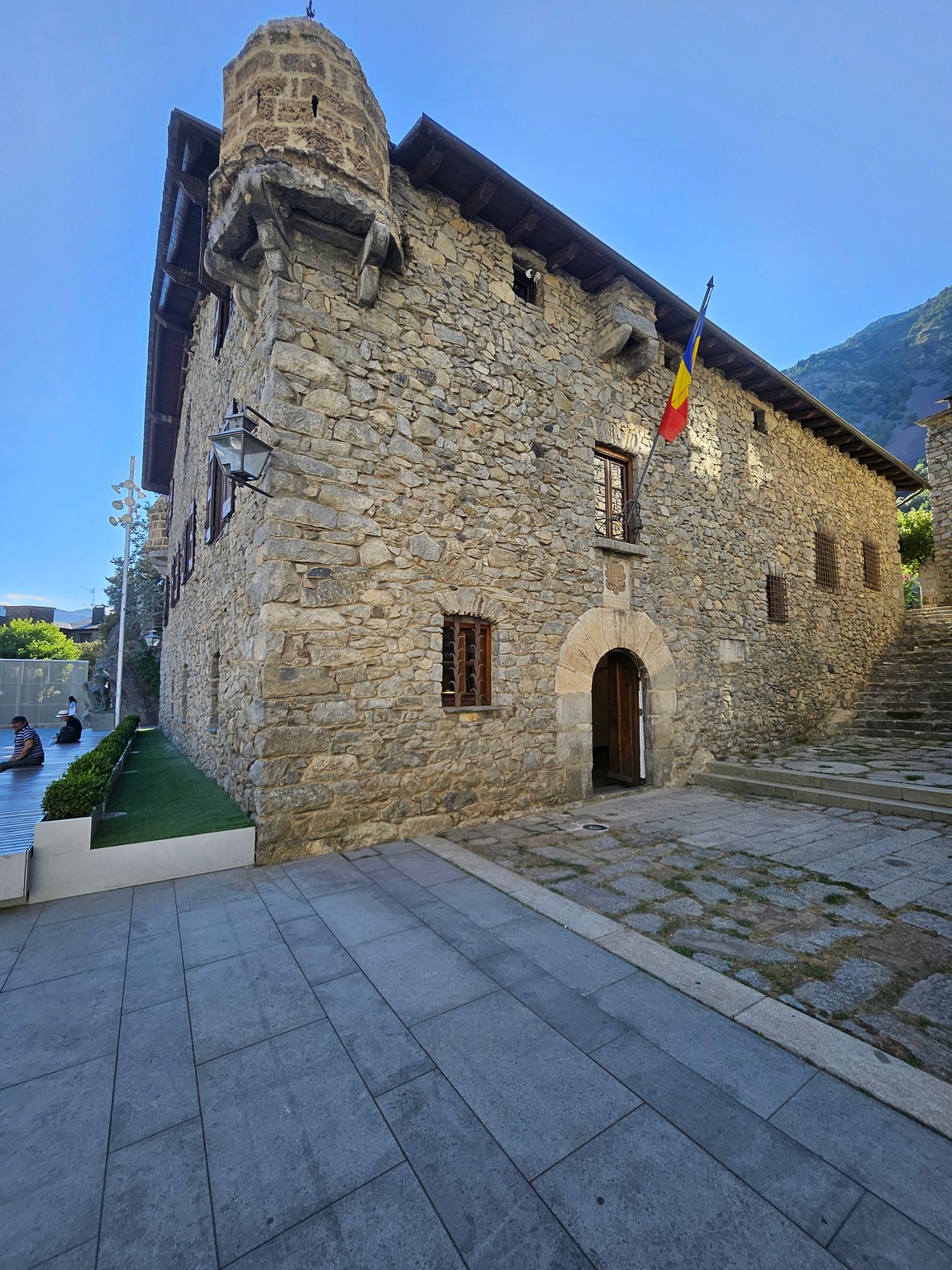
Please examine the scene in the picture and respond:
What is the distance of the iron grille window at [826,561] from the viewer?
1105 cm

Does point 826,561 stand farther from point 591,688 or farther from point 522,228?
point 522,228

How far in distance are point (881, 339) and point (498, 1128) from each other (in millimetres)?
96010

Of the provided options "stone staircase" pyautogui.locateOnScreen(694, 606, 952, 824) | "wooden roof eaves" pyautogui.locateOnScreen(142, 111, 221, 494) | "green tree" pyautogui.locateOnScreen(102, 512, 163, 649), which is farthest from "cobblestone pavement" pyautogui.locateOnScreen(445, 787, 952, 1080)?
"green tree" pyautogui.locateOnScreen(102, 512, 163, 649)

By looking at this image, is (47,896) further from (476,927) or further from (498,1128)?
(498,1128)

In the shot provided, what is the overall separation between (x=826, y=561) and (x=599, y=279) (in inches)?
310

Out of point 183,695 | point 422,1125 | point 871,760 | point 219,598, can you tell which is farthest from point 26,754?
point 871,760

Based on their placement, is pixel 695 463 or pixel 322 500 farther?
pixel 695 463

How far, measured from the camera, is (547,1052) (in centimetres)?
209

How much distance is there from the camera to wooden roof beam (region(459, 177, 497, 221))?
5.66 metres

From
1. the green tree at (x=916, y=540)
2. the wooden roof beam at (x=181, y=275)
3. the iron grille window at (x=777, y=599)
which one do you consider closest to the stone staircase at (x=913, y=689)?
the iron grille window at (x=777, y=599)

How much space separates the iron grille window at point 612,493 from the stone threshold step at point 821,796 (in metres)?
3.68

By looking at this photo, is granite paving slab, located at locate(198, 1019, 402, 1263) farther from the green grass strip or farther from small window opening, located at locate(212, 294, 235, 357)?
small window opening, located at locate(212, 294, 235, 357)

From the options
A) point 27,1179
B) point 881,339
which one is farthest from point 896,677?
point 881,339

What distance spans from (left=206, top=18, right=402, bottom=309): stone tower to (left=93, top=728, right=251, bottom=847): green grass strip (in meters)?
4.84
